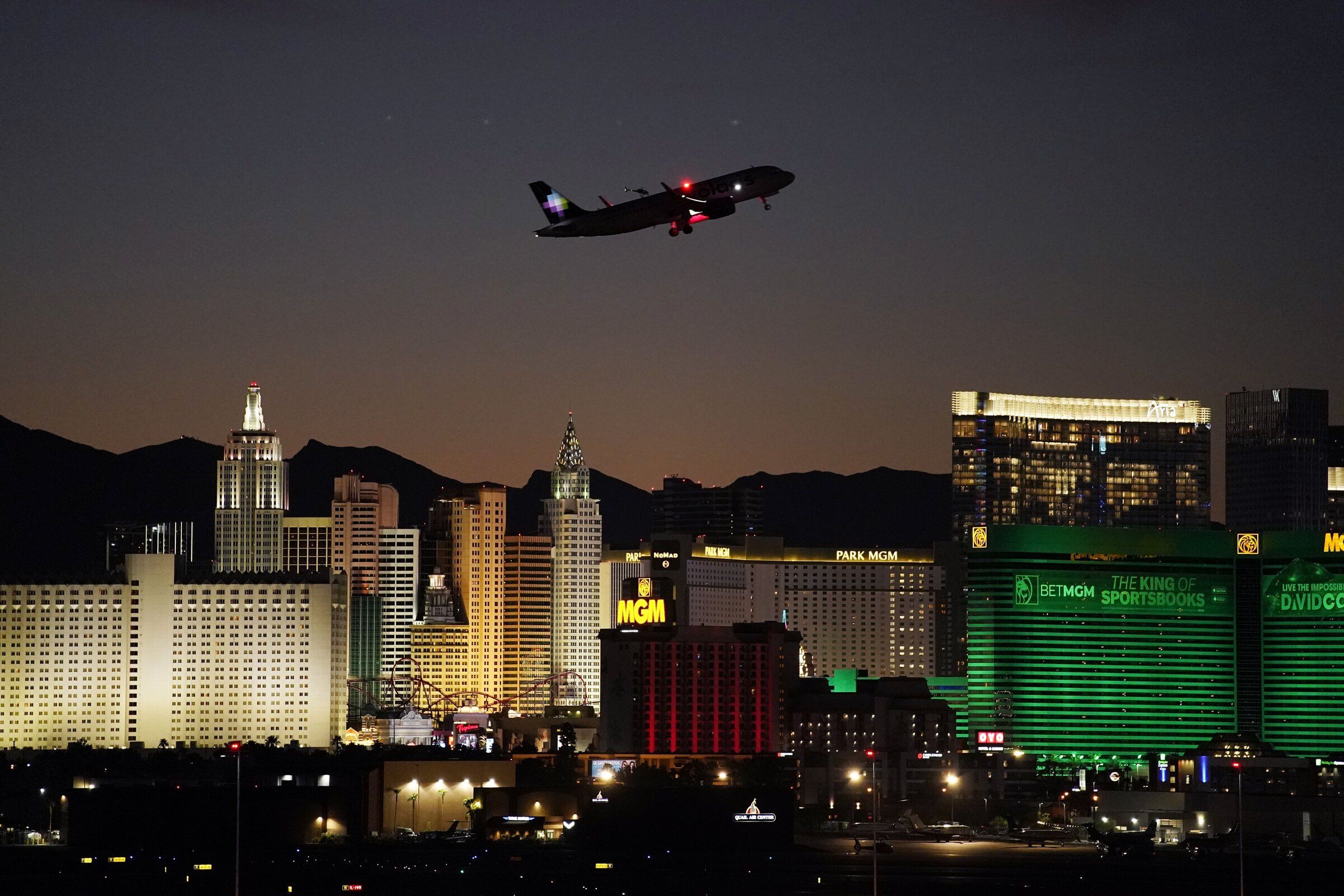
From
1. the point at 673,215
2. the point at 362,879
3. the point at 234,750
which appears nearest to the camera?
the point at 234,750

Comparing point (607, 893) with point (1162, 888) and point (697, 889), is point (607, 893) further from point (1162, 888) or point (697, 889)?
point (1162, 888)

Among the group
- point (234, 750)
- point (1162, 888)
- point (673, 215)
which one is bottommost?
point (1162, 888)

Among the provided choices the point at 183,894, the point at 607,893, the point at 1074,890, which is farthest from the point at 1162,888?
the point at 183,894
